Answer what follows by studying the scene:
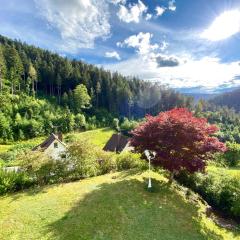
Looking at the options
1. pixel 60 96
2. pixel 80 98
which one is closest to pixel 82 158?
pixel 80 98

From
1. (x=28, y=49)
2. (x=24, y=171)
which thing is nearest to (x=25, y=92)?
(x=28, y=49)

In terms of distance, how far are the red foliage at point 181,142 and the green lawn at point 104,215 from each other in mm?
2414

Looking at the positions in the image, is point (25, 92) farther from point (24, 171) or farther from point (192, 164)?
point (192, 164)

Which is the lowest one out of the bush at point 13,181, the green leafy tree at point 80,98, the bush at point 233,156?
the bush at point 233,156

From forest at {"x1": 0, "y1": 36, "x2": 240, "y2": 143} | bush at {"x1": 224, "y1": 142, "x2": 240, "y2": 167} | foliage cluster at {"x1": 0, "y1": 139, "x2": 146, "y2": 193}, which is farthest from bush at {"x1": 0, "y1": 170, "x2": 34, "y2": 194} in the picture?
forest at {"x1": 0, "y1": 36, "x2": 240, "y2": 143}

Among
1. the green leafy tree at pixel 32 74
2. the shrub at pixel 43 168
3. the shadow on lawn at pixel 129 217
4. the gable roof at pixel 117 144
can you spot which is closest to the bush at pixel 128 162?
the shrub at pixel 43 168

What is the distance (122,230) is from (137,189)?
211 inches

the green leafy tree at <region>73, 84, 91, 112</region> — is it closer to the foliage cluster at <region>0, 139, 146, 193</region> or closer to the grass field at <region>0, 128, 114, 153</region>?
the grass field at <region>0, 128, 114, 153</region>

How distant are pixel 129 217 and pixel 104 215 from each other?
4.60 ft

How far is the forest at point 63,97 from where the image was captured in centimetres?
7025

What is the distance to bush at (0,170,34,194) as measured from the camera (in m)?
17.9

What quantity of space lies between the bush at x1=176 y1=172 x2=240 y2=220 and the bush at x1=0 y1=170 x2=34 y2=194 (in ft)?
39.2

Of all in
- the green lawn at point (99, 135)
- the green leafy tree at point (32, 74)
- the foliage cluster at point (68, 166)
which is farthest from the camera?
the green leafy tree at point (32, 74)

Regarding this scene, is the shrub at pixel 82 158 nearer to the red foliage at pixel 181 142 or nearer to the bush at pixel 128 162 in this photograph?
the bush at pixel 128 162
